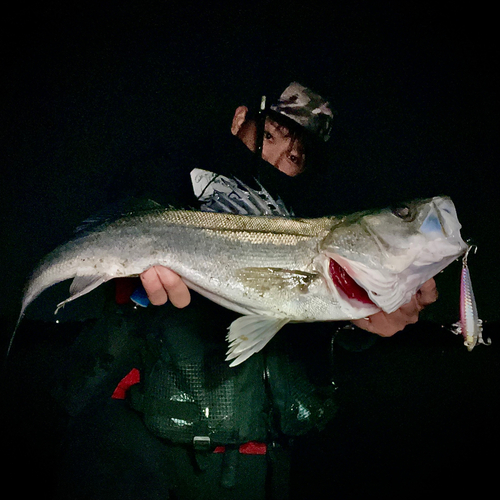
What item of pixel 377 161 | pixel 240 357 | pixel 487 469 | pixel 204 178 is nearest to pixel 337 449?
pixel 487 469

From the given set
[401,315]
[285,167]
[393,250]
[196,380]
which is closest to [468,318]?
[401,315]

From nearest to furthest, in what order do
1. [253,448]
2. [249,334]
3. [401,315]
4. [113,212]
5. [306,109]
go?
1. [249,334]
2. [113,212]
3. [401,315]
4. [253,448]
5. [306,109]

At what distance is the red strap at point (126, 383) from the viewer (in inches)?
61.5

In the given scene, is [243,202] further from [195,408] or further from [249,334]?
[195,408]

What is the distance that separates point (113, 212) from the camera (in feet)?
4.07

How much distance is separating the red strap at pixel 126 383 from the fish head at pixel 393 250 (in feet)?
3.76

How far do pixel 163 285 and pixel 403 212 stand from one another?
97 cm

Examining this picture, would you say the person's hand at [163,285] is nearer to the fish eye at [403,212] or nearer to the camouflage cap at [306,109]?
the fish eye at [403,212]

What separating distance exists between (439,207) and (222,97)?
3.32 metres

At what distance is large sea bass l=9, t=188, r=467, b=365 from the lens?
3.73 feet

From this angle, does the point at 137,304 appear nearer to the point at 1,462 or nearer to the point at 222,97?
the point at 1,462

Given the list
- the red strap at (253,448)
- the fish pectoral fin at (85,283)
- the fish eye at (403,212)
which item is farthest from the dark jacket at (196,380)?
the fish eye at (403,212)

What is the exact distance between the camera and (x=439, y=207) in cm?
115

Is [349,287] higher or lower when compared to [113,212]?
lower
